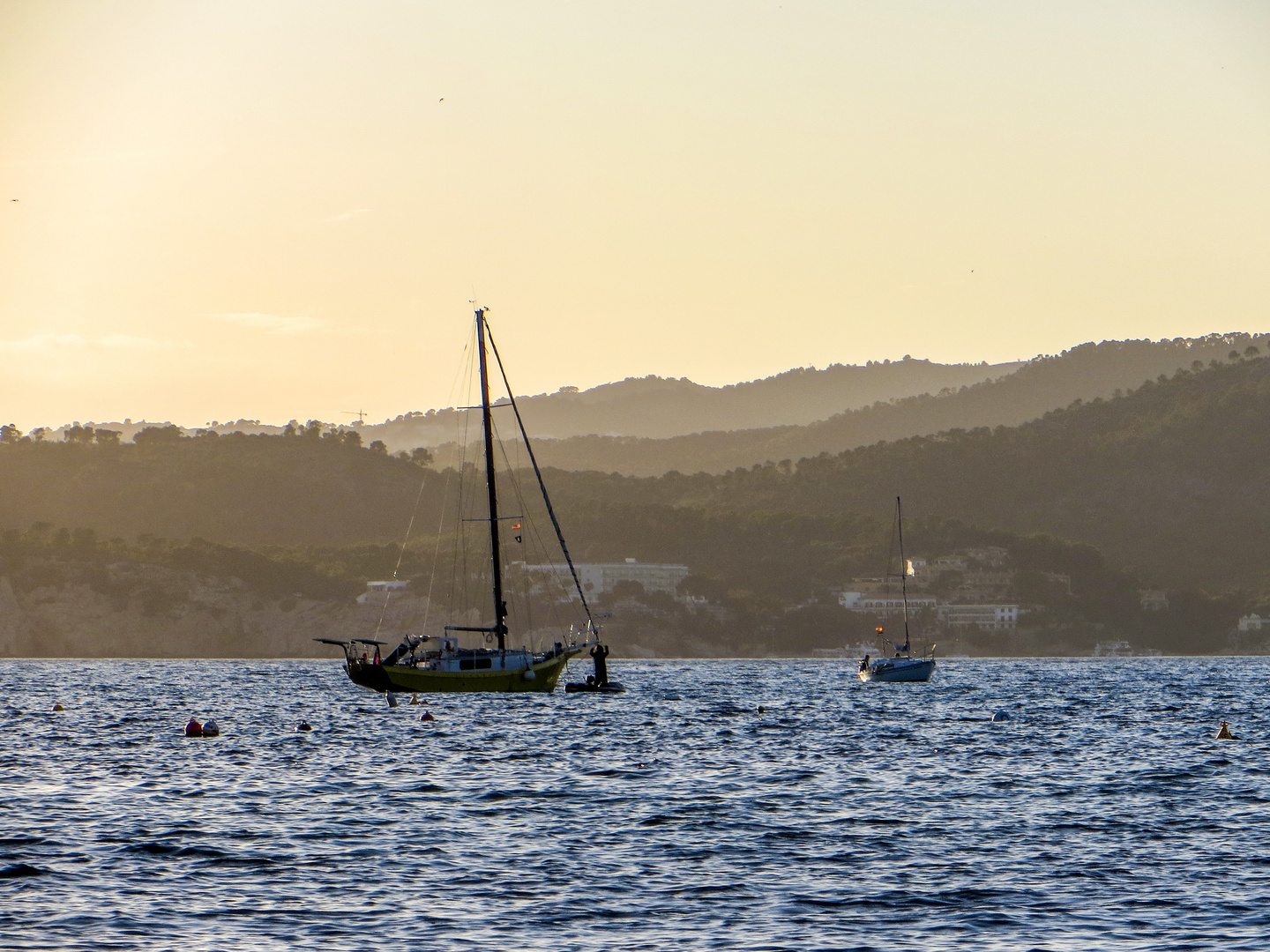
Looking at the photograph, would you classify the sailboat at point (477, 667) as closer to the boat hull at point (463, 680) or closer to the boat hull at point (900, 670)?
the boat hull at point (463, 680)

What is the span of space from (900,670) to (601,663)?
152ft

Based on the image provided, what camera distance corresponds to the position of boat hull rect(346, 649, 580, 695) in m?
98.8

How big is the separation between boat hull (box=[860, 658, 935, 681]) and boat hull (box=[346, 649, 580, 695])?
50540 mm

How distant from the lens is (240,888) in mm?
33750

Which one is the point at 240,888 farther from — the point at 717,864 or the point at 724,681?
the point at 724,681

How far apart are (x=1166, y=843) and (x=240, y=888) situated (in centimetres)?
2110

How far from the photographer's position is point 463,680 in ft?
324

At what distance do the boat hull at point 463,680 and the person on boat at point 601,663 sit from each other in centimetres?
324

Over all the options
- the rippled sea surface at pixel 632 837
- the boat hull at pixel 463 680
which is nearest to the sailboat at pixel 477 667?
the boat hull at pixel 463 680

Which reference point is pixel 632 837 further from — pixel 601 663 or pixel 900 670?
pixel 900 670

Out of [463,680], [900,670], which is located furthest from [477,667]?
[900,670]

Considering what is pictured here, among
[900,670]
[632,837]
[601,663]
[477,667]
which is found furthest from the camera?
[900,670]

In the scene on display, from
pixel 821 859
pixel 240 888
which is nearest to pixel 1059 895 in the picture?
pixel 821 859

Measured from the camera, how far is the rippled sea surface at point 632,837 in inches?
1186
